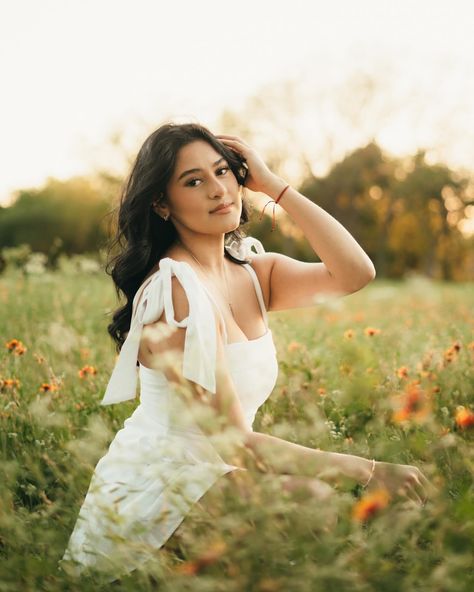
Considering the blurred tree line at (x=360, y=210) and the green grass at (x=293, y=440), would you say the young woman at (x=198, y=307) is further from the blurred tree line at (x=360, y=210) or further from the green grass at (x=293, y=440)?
the blurred tree line at (x=360, y=210)

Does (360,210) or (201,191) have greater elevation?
(201,191)

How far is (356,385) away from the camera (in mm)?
1486

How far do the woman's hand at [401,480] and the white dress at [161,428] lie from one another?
0.46 metres

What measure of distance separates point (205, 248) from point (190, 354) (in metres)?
0.75

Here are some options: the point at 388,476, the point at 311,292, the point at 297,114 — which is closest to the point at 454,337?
the point at 311,292

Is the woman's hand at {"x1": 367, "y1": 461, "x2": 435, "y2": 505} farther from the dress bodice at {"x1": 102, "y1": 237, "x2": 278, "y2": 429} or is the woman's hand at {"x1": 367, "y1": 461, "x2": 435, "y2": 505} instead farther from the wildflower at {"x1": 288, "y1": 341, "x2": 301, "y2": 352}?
the wildflower at {"x1": 288, "y1": 341, "x2": 301, "y2": 352}

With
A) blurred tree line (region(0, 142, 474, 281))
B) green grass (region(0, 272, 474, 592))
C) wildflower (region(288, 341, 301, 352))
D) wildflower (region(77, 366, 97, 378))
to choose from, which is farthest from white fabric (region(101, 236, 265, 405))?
blurred tree line (region(0, 142, 474, 281))

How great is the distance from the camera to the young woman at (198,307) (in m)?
2.03

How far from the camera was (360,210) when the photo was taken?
36.8 m

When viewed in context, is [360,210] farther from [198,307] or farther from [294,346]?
[198,307]

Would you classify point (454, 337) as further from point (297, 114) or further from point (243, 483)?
point (297, 114)

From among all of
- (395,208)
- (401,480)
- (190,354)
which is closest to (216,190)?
(190,354)

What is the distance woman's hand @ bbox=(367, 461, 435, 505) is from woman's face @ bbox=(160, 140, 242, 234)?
1.15 metres

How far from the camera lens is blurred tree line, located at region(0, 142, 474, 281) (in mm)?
32281
